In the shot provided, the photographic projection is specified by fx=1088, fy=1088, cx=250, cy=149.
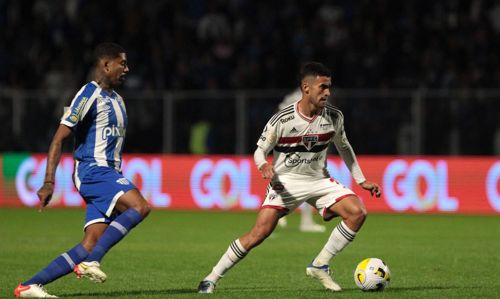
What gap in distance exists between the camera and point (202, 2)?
25.8 metres

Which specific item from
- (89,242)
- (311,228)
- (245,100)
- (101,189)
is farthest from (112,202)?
(245,100)

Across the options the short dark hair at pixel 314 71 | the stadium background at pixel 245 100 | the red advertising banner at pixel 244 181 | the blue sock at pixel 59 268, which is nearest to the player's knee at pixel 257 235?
the short dark hair at pixel 314 71

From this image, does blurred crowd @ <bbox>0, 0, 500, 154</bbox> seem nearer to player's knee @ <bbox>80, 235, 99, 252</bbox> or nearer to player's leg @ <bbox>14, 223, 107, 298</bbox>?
player's knee @ <bbox>80, 235, 99, 252</bbox>

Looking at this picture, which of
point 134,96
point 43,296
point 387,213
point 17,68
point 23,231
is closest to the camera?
point 43,296

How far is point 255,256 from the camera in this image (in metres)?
12.9

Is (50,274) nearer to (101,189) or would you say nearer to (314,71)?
(101,189)

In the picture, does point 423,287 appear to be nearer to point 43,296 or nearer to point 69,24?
point 43,296

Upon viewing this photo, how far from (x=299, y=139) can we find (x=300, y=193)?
0.47 meters

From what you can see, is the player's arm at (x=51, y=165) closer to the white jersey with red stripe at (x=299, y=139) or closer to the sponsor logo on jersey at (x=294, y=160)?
the white jersey with red stripe at (x=299, y=139)

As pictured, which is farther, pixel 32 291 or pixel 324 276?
pixel 324 276

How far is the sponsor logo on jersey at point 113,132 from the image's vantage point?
28.8 feet

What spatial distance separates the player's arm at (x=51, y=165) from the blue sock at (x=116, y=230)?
54cm

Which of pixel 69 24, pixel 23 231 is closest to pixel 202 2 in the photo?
pixel 69 24

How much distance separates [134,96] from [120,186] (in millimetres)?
13477
